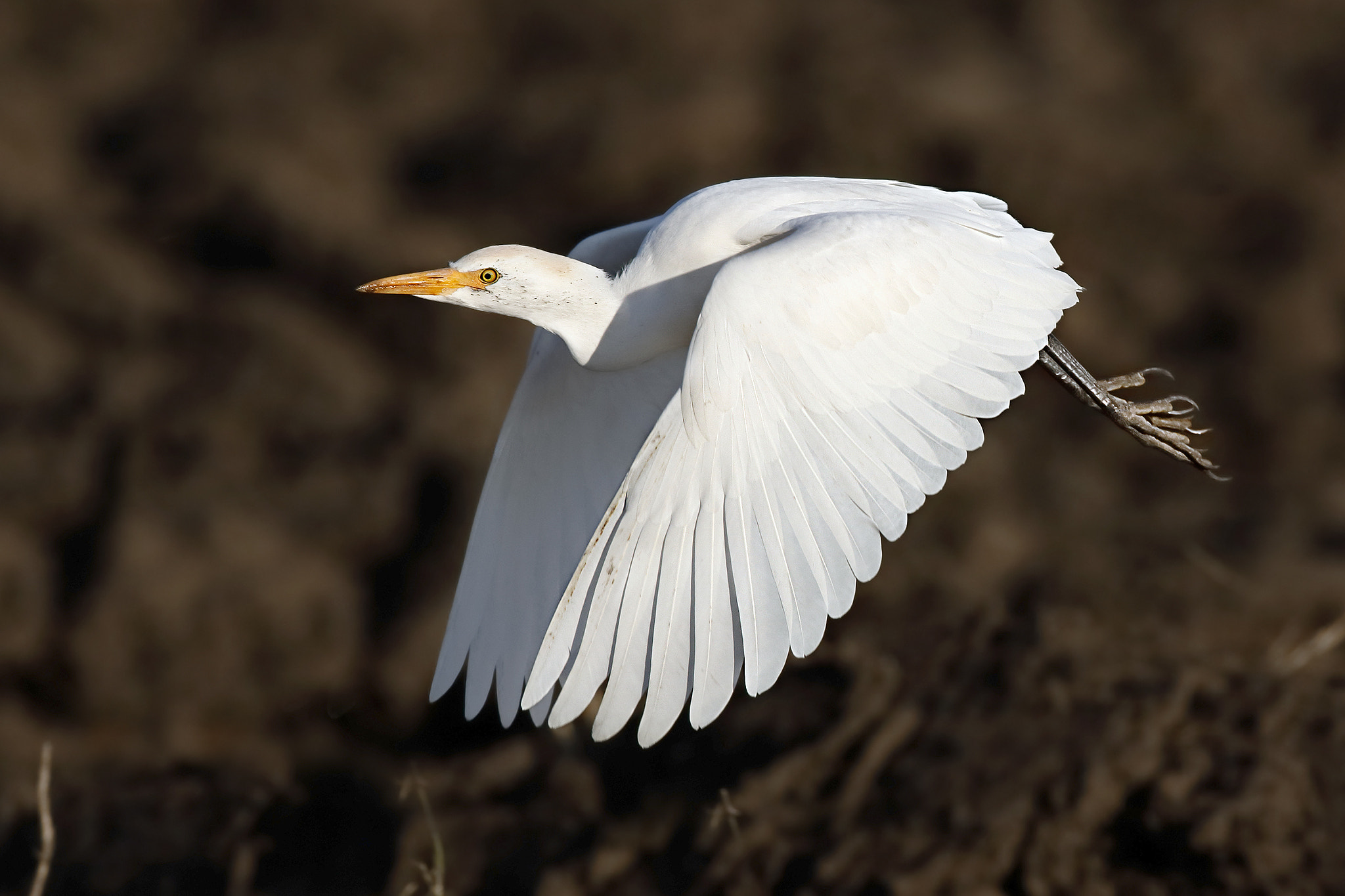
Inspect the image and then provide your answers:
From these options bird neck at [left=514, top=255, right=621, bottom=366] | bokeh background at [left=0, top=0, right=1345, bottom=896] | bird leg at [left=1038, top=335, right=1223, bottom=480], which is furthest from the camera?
bokeh background at [left=0, top=0, right=1345, bottom=896]

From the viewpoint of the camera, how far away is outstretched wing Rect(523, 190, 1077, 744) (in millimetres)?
2221

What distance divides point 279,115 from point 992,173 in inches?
116

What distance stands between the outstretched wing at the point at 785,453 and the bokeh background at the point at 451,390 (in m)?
2.21

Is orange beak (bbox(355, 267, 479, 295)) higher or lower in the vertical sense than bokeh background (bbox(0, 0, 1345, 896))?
higher

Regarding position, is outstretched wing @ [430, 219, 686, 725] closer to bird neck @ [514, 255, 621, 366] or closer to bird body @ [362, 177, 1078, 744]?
bird body @ [362, 177, 1078, 744]

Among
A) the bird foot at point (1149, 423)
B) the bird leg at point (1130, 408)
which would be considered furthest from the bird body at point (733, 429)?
the bird foot at point (1149, 423)

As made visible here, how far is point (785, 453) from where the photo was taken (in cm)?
238

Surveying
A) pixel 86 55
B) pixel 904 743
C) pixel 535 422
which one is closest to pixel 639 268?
pixel 535 422

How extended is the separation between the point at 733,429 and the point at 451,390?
3290mm

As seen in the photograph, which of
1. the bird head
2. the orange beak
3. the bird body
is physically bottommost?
the bird body

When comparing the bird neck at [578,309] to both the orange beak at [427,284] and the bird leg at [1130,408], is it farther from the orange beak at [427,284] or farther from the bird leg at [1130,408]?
the bird leg at [1130,408]

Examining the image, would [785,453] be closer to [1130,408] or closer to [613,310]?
[613,310]

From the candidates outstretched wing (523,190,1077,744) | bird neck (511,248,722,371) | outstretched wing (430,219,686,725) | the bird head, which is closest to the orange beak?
the bird head

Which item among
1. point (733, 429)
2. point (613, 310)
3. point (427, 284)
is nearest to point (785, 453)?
point (733, 429)
